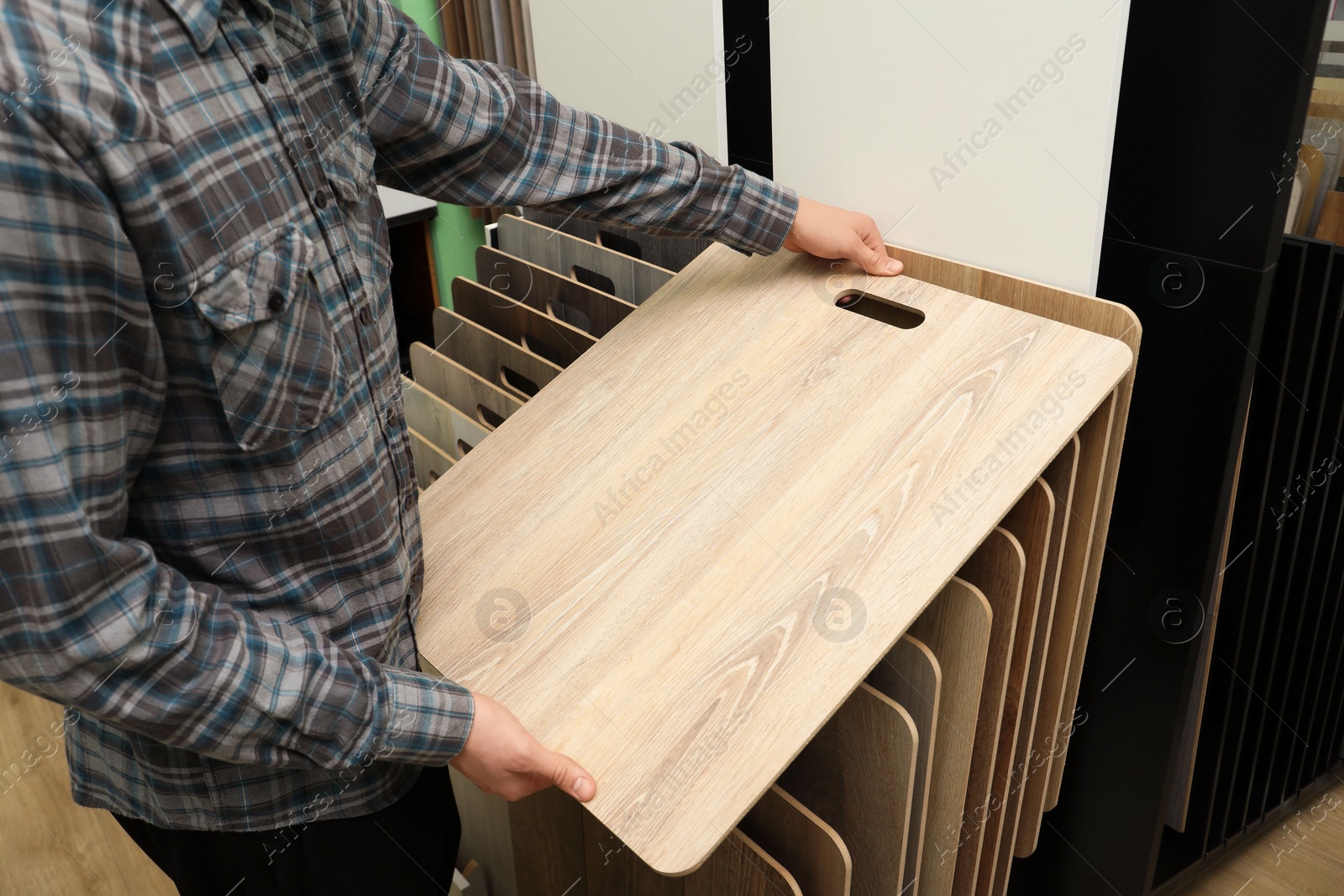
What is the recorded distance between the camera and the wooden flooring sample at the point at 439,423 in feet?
4.72

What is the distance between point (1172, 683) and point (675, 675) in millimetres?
770

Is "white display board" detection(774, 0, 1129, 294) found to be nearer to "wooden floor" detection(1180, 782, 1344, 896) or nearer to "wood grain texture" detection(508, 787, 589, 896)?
"wood grain texture" detection(508, 787, 589, 896)

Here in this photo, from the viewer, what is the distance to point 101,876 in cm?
182

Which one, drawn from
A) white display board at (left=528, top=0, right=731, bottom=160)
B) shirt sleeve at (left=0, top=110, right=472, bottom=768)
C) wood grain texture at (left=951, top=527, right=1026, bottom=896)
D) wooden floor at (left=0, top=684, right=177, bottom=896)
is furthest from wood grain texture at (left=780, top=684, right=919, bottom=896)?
wooden floor at (left=0, top=684, right=177, bottom=896)

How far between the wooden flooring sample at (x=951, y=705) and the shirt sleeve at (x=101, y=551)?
1.74ft

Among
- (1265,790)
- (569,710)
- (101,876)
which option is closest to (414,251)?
(101,876)

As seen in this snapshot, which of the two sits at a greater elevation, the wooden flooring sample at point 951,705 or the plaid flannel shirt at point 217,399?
the plaid flannel shirt at point 217,399

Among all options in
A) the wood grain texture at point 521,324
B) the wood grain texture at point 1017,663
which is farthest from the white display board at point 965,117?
the wood grain texture at point 521,324

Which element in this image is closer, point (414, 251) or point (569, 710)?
point (569, 710)

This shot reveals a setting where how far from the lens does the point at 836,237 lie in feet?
3.85

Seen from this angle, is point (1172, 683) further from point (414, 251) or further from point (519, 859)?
point (414, 251)

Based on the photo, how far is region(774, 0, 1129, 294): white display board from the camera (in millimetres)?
1048

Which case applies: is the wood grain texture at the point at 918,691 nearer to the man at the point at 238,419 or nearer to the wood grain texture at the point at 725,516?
the wood grain texture at the point at 725,516

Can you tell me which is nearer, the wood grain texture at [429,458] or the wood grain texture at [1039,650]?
the wood grain texture at [1039,650]
